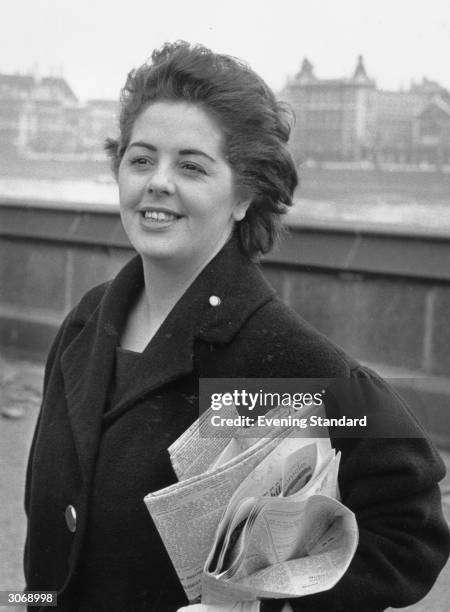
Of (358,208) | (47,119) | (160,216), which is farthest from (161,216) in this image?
(47,119)

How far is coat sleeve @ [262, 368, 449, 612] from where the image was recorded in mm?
1460

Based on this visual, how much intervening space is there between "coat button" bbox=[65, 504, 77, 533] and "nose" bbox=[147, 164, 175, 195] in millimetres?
552

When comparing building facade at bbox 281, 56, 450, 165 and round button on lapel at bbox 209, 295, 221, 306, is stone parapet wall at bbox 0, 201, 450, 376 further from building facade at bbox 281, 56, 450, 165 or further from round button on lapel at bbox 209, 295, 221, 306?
round button on lapel at bbox 209, 295, 221, 306

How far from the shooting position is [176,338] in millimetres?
1691

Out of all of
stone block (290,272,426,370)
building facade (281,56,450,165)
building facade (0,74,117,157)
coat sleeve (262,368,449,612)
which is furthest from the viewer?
building facade (0,74,117,157)

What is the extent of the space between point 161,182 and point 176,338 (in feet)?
0.86

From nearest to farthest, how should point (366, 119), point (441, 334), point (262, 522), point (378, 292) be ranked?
point (262, 522)
point (441, 334)
point (378, 292)
point (366, 119)

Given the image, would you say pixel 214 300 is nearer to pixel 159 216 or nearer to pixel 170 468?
pixel 159 216

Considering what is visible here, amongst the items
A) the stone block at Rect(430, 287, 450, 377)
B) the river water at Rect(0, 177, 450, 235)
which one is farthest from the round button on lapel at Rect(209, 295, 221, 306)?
the river water at Rect(0, 177, 450, 235)

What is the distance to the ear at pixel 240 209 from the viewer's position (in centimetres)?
180

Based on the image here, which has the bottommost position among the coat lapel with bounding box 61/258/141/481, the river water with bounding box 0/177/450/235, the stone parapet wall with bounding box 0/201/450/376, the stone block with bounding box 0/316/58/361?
the stone block with bounding box 0/316/58/361

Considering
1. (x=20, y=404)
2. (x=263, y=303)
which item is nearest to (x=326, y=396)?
(x=263, y=303)

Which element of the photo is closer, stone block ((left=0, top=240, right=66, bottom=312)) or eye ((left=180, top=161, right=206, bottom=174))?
eye ((left=180, top=161, right=206, bottom=174))

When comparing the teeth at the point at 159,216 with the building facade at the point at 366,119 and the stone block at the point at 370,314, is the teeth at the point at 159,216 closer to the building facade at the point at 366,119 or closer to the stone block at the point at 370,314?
the stone block at the point at 370,314
